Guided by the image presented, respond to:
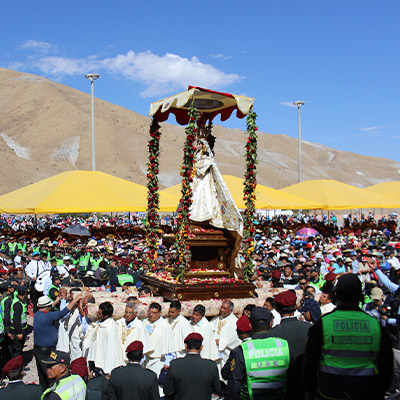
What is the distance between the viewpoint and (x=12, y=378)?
4758 mm

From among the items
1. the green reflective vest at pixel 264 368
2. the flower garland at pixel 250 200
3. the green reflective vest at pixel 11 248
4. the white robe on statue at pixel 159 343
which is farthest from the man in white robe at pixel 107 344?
the green reflective vest at pixel 11 248

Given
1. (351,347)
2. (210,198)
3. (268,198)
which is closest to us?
(351,347)

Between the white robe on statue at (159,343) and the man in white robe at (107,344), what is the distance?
468mm

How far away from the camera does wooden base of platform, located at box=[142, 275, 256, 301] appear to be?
9125mm

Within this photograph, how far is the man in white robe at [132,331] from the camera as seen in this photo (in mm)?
6942

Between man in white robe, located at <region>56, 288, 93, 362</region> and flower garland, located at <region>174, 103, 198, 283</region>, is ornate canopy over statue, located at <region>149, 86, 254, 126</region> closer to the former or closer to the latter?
flower garland, located at <region>174, 103, 198, 283</region>

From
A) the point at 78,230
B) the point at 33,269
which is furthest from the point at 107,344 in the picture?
the point at 78,230

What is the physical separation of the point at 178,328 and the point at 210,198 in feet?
11.2

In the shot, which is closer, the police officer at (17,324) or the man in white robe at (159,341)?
the man in white robe at (159,341)

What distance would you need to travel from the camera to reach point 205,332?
282 inches

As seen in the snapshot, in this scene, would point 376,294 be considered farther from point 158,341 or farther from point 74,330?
point 74,330

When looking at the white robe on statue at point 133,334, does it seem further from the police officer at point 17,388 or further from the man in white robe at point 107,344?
the police officer at point 17,388

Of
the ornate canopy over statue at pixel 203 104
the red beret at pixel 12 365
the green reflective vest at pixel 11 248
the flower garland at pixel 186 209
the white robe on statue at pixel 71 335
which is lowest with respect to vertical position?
the white robe on statue at pixel 71 335

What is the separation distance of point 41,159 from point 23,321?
89997 millimetres
